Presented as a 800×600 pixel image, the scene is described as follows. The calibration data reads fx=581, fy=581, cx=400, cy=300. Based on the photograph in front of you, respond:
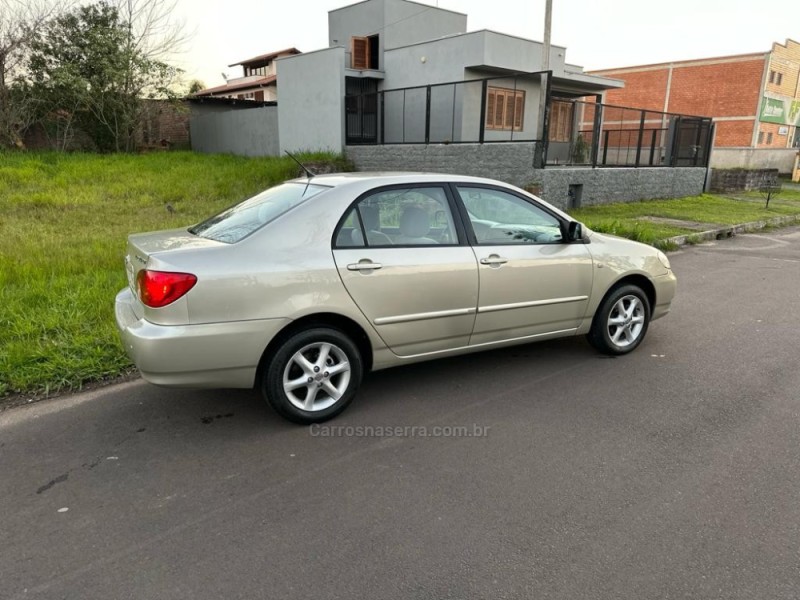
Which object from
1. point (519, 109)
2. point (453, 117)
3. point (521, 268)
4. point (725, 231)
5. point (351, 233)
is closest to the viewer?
point (351, 233)

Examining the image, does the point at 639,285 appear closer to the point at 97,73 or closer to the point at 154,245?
the point at 154,245

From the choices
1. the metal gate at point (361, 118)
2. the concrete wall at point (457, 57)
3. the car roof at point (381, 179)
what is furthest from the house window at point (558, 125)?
the car roof at point (381, 179)

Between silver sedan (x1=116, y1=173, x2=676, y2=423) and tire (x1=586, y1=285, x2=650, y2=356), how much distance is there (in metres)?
0.04

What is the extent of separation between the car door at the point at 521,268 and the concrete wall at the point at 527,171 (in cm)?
926

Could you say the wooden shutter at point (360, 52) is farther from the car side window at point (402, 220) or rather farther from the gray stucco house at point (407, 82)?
the car side window at point (402, 220)

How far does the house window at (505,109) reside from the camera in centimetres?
1900

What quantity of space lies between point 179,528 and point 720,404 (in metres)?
3.51

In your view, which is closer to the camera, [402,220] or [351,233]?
[351,233]

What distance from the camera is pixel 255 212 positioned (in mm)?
4000

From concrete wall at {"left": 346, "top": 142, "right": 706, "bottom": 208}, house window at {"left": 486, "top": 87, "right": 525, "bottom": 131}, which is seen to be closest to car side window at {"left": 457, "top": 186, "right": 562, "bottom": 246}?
concrete wall at {"left": 346, "top": 142, "right": 706, "bottom": 208}

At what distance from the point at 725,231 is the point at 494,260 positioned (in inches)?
410

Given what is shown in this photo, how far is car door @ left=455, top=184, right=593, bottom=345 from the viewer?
4168 mm

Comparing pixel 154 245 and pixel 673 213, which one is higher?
pixel 154 245

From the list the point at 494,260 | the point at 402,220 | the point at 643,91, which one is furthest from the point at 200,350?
the point at 643,91
